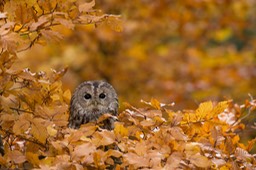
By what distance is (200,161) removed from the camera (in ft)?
12.4

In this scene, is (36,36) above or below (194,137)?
above

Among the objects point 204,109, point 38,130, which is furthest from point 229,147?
point 38,130

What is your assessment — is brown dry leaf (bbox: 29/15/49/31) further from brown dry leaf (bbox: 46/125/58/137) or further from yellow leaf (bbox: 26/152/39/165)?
yellow leaf (bbox: 26/152/39/165)

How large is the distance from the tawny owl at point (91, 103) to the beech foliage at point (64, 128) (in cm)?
215

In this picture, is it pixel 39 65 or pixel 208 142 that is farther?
pixel 39 65

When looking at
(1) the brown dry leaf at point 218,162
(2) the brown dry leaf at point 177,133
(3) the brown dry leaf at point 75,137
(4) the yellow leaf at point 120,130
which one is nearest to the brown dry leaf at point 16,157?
(3) the brown dry leaf at point 75,137

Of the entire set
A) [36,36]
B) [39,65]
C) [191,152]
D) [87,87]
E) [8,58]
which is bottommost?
[191,152]

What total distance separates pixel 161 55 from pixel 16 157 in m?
13.3

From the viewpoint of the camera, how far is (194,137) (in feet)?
14.2

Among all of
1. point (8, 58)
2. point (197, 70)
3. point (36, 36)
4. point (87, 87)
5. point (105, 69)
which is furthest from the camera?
point (197, 70)

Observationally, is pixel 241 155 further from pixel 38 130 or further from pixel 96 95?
pixel 96 95

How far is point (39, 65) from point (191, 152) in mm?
11026

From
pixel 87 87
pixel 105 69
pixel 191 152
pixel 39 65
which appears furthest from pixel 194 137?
pixel 105 69

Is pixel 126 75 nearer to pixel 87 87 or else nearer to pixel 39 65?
pixel 39 65
